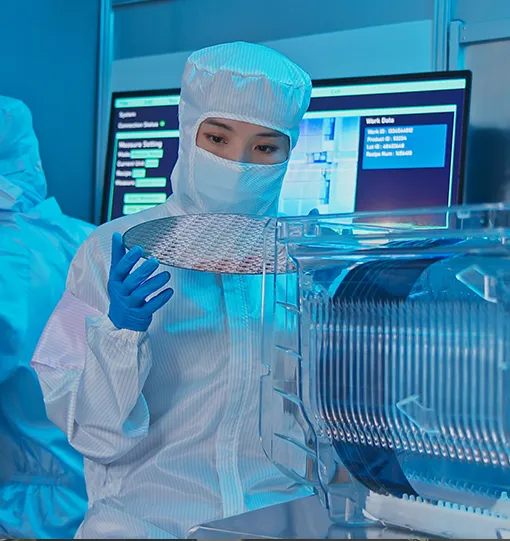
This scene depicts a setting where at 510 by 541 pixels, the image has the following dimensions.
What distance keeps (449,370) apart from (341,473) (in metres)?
0.16

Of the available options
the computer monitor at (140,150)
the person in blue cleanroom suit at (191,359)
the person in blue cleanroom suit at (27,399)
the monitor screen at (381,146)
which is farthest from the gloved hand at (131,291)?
the computer monitor at (140,150)

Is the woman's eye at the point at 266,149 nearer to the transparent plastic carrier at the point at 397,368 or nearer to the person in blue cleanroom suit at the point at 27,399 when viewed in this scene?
the transparent plastic carrier at the point at 397,368

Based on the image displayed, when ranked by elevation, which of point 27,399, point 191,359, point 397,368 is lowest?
point 27,399

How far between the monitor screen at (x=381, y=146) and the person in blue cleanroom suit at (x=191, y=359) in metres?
0.66

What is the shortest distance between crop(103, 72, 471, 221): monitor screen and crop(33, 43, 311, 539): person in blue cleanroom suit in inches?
26.0

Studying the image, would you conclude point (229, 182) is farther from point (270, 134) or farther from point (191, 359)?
point (191, 359)

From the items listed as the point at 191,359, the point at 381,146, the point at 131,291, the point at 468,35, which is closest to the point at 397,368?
the point at 131,291

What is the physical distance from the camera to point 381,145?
2141 mm

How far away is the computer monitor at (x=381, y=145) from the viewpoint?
207cm

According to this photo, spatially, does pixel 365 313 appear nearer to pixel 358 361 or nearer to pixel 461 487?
pixel 358 361

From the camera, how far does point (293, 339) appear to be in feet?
2.85

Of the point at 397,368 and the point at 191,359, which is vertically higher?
the point at 397,368

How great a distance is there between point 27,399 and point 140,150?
0.78 m

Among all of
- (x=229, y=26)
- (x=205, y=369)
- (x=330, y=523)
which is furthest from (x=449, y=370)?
(x=229, y=26)
